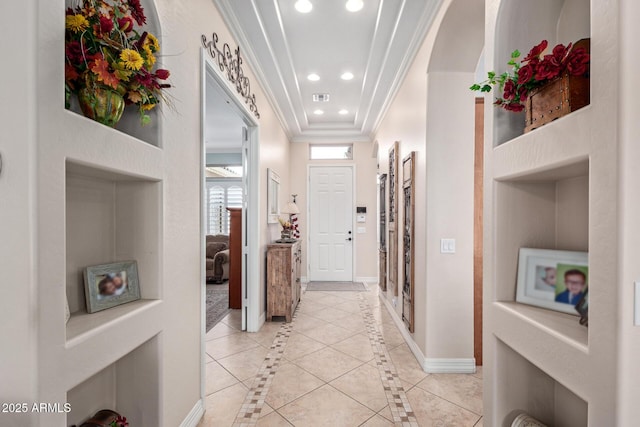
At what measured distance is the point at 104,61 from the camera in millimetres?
1033

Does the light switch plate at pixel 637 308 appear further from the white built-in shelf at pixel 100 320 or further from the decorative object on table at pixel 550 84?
the white built-in shelf at pixel 100 320

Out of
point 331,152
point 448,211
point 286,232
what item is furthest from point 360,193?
point 448,211

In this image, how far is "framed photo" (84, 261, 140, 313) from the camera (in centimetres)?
124

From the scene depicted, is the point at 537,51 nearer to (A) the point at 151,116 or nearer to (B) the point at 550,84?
(B) the point at 550,84

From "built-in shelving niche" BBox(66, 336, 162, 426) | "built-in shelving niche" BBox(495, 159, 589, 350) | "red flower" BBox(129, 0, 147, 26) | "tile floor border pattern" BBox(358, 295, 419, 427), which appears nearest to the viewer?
"red flower" BBox(129, 0, 147, 26)

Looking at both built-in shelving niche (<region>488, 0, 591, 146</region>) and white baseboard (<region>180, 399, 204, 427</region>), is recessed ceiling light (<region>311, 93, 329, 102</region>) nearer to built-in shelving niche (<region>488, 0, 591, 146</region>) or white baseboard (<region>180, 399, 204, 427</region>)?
built-in shelving niche (<region>488, 0, 591, 146</region>)

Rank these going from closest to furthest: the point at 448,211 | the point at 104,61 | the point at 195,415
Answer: the point at 104,61 → the point at 195,415 → the point at 448,211

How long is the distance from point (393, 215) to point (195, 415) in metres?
3.03

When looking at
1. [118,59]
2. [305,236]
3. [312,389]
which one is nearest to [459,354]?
[312,389]

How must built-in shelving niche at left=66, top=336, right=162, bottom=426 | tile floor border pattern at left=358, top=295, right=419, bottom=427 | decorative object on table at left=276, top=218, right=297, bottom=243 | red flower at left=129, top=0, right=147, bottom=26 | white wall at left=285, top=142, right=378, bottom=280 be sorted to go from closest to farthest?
red flower at left=129, top=0, right=147, bottom=26
built-in shelving niche at left=66, top=336, right=162, bottom=426
tile floor border pattern at left=358, top=295, right=419, bottom=427
decorative object on table at left=276, top=218, right=297, bottom=243
white wall at left=285, top=142, right=378, bottom=280

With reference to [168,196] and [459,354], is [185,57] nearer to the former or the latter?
[168,196]

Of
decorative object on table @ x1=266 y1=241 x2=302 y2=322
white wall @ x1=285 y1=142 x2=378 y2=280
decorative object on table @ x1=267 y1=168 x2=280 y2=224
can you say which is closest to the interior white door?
white wall @ x1=285 y1=142 x2=378 y2=280

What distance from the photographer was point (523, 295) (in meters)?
1.35

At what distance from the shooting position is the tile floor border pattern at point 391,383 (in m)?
2.00
